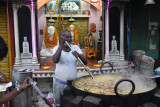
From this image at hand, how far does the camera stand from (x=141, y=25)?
6527mm

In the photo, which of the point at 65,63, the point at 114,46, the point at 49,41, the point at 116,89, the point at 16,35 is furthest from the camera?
the point at 49,41

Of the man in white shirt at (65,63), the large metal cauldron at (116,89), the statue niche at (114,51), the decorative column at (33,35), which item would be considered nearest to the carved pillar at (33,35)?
the decorative column at (33,35)

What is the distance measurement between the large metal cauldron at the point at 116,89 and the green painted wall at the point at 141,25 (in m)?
3.99

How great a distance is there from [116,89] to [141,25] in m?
5.36

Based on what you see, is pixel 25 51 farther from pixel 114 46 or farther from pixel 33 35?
pixel 114 46

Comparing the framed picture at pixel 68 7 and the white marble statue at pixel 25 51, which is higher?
the framed picture at pixel 68 7

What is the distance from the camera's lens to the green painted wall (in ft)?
21.0

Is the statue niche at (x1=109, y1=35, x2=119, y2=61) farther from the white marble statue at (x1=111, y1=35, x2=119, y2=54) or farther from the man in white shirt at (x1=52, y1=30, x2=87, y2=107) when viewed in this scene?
the man in white shirt at (x1=52, y1=30, x2=87, y2=107)

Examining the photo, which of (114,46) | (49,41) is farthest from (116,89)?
(49,41)

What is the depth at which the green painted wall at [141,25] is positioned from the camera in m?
6.41

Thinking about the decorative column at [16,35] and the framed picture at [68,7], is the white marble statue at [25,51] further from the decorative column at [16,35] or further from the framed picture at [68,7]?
the framed picture at [68,7]

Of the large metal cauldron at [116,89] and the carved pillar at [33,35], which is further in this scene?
the carved pillar at [33,35]

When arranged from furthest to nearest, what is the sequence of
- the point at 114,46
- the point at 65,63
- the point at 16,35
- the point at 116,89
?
the point at 114,46 → the point at 16,35 → the point at 65,63 → the point at 116,89

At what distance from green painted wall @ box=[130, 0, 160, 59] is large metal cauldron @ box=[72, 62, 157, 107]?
399 cm
